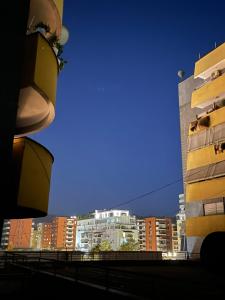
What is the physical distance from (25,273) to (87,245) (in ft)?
462

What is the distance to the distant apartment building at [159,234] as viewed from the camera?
513 feet

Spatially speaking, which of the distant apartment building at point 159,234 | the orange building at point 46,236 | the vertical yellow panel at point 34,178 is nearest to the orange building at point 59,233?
the orange building at point 46,236

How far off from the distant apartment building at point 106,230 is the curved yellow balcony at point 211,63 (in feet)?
374

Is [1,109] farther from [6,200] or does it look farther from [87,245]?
[87,245]

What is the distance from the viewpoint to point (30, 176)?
365 inches

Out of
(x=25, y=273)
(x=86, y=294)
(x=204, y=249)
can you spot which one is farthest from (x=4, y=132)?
(x=204, y=249)

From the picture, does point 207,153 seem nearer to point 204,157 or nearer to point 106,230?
point 204,157

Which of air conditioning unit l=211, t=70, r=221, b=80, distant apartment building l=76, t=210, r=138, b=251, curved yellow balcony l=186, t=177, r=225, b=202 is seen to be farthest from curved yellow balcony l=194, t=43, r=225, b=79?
distant apartment building l=76, t=210, r=138, b=251

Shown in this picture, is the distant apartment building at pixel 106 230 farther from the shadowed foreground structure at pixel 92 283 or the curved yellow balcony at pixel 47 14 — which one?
the curved yellow balcony at pixel 47 14

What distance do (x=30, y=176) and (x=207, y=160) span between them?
1786 cm

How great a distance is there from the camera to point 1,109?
7934 mm

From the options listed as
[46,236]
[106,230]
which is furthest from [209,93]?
[46,236]

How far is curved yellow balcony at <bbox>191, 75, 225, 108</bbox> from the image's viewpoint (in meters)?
25.0

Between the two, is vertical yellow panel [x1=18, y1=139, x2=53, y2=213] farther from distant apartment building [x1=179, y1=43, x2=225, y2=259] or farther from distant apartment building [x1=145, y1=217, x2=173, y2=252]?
distant apartment building [x1=145, y1=217, x2=173, y2=252]
